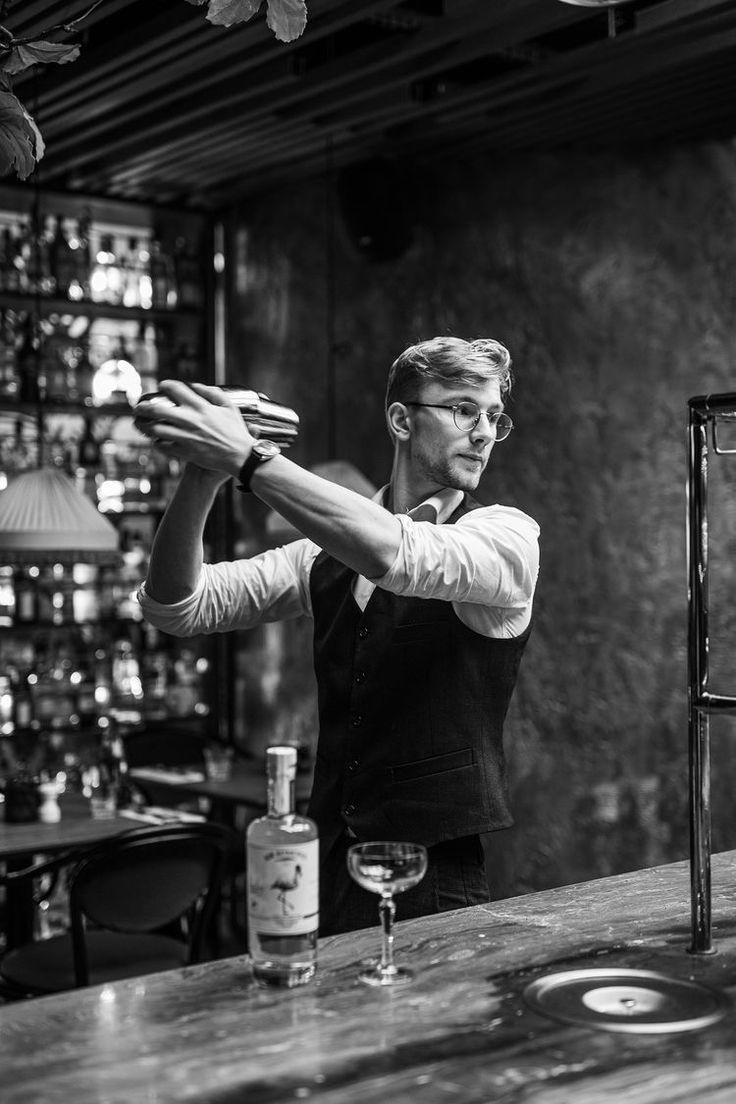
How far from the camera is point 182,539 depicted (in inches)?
78.5

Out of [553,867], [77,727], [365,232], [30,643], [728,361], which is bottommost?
[553,867]

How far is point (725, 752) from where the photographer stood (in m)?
4.73

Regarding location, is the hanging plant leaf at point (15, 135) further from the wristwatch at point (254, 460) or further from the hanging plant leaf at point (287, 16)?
the wristwatch at point (254, 460)

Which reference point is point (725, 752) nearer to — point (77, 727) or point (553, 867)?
point (553, 867)

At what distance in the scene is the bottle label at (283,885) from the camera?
148cm

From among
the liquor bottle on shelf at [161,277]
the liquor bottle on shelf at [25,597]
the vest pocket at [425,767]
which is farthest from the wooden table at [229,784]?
the liquor bottle on shelf at [161,277]

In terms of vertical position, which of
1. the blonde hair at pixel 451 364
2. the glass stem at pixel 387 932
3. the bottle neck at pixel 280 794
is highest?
the blonde hair at pixel 451 364

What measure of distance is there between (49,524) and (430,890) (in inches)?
86.0

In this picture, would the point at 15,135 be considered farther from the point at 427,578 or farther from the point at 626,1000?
the point at 626,1000

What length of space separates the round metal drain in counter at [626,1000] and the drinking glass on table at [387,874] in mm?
168

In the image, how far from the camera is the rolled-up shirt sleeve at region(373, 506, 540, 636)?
1.81 metres

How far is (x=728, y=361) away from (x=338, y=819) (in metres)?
3.16

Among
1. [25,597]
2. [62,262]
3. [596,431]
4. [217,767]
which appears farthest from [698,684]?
[62,262]

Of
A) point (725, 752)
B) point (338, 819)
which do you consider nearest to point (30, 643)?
point (725, 752)
